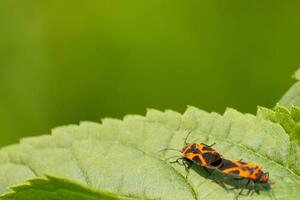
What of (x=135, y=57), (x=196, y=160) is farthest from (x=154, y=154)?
(x=135, y=57)

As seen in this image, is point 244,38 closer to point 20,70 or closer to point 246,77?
point 246,77

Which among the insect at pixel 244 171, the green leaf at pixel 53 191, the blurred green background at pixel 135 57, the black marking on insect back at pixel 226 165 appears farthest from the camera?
the blurred green background at pixel 135 57

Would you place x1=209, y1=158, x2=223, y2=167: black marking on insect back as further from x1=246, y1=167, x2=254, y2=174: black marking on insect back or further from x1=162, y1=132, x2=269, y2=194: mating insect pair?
x1=246, y1=167, x2=254, y2=174: black marking on insect back

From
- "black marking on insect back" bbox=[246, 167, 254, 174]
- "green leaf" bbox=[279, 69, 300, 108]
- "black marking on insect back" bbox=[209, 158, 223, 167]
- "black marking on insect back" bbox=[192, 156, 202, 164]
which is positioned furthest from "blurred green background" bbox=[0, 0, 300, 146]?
"black marking on insect back" bbox=[246, 167, 254, 174]

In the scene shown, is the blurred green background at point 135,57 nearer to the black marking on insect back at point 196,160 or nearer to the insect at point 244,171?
the black marking on insect back at point 196,160

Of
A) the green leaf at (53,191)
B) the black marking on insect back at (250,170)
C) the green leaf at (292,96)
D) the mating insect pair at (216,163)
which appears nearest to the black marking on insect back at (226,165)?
the mating insect pair at (216,163)
